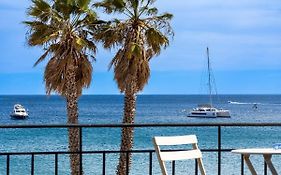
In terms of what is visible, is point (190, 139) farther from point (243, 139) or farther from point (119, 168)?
point (243, 139)

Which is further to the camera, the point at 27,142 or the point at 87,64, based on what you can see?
the point at 27,142

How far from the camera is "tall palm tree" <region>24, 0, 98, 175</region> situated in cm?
2231

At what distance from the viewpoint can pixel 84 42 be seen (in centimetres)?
2203

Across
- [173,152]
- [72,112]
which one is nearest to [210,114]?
[72,112]

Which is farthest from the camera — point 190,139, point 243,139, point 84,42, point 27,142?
point 243,139

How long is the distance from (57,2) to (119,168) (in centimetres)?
605

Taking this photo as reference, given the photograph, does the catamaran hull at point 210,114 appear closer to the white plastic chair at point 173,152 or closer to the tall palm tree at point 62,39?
the tall palm tree at point 62,39

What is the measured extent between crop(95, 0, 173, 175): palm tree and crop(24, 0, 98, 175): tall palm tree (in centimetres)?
89

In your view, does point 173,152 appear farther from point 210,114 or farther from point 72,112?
point 210,114

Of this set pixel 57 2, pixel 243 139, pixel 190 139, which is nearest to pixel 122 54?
pixel 57 2

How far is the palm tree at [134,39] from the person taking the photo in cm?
2308

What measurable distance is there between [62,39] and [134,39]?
225cm

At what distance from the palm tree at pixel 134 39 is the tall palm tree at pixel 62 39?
35.0 inches

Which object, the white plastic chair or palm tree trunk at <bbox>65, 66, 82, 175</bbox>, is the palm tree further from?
the white plastic chair
